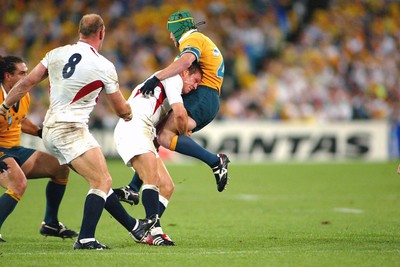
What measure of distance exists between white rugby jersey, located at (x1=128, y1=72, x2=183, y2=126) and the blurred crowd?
47.0ft

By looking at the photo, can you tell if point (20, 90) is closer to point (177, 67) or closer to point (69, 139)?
point (69, 139)

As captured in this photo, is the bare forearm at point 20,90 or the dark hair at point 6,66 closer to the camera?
the bare forearm at point 20,90

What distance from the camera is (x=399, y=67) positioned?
82.7 feet

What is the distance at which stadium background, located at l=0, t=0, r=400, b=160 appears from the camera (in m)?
23.6

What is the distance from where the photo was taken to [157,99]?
8664mm

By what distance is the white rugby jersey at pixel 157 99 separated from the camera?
8.48 meters

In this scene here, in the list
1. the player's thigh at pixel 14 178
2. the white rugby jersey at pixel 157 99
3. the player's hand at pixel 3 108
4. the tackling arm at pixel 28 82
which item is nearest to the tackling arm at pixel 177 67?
the white rugby jersey at pixel 157 99

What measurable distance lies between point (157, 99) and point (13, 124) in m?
1.76

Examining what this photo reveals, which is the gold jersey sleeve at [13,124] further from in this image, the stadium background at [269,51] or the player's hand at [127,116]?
the stadium background at [269,51]

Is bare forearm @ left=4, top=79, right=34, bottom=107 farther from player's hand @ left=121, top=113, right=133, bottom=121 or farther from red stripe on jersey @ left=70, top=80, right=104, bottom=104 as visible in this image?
player's hand @ left=121, top=113, right=133, bottom=121

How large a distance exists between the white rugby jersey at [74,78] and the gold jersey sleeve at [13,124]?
Answer: 142 cm

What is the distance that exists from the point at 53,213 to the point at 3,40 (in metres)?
16.9

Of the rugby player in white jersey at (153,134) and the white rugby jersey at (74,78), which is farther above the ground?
the white rugby jersey at (74,78)

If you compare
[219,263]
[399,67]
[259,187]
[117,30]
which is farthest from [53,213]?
[399,67]
